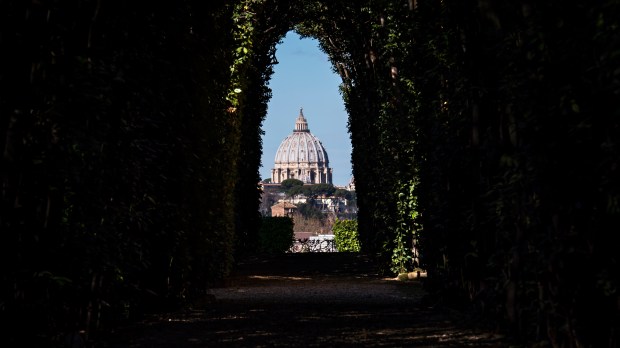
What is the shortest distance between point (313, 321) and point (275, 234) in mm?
37443

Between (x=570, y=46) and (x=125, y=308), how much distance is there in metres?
5.96

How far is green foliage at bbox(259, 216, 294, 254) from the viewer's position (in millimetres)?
47750

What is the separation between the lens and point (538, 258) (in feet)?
21.1

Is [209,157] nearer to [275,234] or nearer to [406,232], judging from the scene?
[406,232]

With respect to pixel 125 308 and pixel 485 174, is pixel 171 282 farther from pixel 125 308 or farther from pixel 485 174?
pixel 485 174

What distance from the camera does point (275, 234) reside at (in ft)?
159

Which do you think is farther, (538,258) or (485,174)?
(485,174)

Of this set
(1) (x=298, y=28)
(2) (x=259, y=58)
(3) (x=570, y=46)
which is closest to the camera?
(3) (x=570, y=46)

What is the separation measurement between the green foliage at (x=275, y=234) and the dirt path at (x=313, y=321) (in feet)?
93.2

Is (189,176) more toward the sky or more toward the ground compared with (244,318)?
more toward the sky

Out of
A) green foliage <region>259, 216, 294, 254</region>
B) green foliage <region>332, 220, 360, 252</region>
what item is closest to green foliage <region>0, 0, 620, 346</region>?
green foliage <region>259, 216, 294, 254</region>

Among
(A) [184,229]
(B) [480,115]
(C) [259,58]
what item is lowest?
(A) [184,229]

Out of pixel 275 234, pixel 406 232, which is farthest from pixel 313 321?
pixel 275 234

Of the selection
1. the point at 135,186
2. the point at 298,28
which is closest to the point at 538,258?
the point at 135,186
